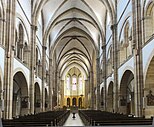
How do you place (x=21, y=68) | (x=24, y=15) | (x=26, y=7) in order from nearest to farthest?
(x=21, y=68)
(x=24, y=15)
(x=26, y=7)

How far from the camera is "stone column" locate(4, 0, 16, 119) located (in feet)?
60.1

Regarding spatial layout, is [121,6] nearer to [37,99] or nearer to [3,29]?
[3,29]

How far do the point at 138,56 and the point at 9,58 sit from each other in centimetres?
959

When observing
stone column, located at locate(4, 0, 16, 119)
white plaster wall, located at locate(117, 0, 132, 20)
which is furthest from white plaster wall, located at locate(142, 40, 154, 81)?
stone column, located at locate(4, 0, 16, 119)

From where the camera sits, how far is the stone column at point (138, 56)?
1808 centimetres

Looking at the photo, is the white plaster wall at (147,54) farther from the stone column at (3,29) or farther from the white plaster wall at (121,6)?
the stone column at (3,29)

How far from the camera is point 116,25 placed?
27.9 meters

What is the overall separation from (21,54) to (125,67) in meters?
10.2

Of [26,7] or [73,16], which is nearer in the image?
[26,7]

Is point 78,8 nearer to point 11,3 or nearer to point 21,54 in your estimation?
point 21,54

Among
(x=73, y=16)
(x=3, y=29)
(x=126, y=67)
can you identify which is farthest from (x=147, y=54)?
(x=73, y=16)

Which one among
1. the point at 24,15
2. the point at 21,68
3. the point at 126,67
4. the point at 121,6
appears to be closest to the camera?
the point at 126,67

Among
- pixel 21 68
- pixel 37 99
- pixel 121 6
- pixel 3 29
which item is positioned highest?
pixel 121 6

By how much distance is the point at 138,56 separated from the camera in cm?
1862
